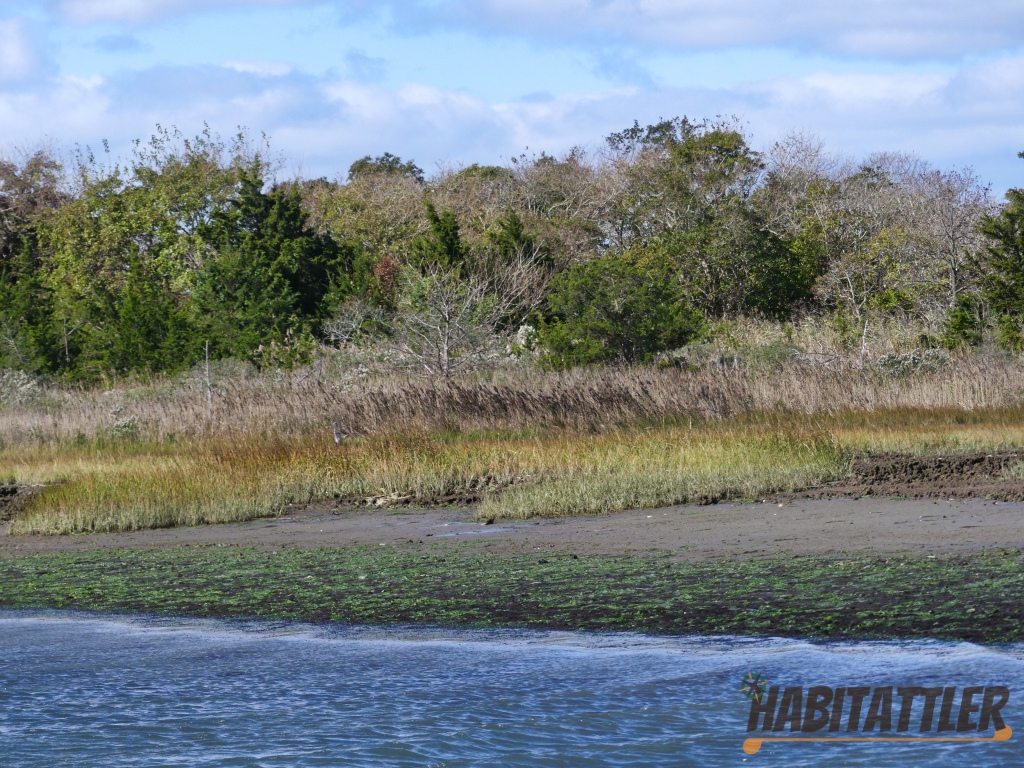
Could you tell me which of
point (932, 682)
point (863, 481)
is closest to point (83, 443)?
point (863, 481)

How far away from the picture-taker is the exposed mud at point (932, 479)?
13.8 m

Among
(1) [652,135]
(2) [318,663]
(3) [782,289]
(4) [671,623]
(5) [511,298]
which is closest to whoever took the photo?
(2) [318,663]

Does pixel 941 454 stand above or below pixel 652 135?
below

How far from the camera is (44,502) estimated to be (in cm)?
1558

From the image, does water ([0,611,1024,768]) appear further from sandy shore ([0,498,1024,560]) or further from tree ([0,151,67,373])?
tree ([0,151,67,373])

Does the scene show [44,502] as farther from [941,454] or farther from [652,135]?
[652,135]

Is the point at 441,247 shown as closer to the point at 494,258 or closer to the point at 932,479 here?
the point at 494,258

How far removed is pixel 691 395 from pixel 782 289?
69.3 ft

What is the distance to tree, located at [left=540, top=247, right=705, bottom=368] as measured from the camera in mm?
29922

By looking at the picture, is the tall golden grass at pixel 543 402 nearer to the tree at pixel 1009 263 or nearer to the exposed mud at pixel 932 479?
the tree at pixel 1009 263

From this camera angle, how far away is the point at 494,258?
39906 mm

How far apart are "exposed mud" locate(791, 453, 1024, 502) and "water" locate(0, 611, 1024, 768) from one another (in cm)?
687

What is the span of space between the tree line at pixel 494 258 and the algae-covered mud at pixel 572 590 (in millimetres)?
18623

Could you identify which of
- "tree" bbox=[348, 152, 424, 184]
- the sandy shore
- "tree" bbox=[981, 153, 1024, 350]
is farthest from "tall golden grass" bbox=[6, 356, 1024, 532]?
"tree" bbox=[348, 152, 424, 184]
